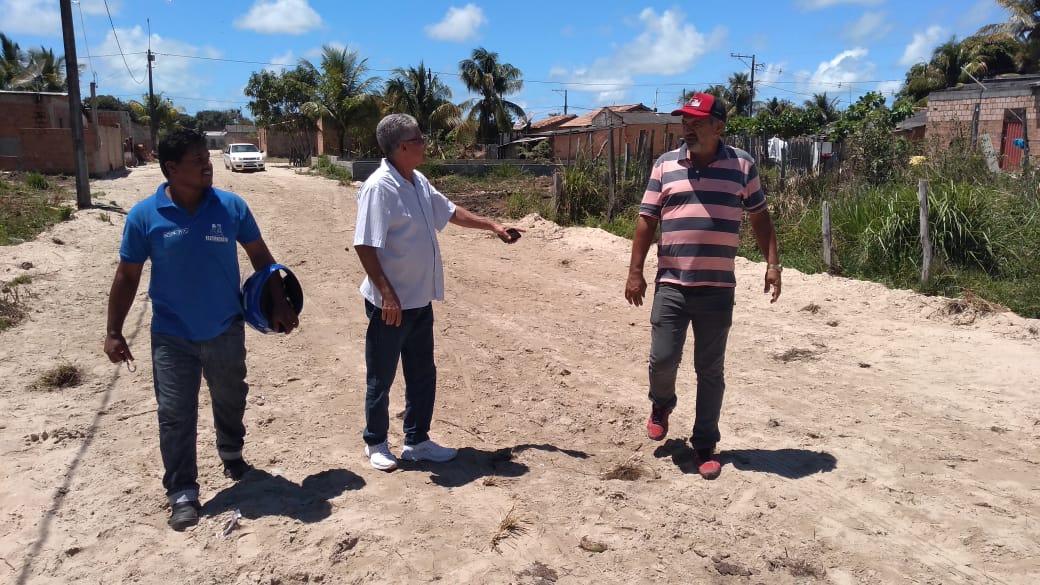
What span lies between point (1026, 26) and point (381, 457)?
143 feet

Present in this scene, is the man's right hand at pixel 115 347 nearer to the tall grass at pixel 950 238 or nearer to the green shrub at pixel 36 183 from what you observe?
the tall grass at pixel 950 238

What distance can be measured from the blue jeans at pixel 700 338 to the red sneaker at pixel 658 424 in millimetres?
237

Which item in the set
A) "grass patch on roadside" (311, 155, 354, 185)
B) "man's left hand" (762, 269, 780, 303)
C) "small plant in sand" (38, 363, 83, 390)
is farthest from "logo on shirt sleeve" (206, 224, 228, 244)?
"grass patch on roadside" (311, 155, 354, 185)

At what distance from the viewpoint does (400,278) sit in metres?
3.64

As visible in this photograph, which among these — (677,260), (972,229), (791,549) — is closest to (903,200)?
(972,229)

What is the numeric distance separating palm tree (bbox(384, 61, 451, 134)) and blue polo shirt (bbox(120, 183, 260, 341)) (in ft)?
123

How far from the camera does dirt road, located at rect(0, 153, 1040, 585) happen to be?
311cm

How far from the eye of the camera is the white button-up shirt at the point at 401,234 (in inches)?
138

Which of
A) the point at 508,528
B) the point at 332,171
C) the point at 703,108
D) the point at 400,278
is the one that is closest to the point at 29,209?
the point at 400,278

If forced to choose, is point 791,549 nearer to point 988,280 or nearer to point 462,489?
point 462,489

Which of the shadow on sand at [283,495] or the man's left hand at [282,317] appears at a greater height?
the man's left hand at [282,317]

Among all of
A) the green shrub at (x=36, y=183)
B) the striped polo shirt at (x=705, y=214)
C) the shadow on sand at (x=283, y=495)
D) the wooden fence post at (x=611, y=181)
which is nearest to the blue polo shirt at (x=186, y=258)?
the shadow on sand at (x=283, y=495)

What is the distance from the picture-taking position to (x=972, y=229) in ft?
26.8

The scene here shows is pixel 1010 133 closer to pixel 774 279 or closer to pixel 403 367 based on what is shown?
pixel 774 279
